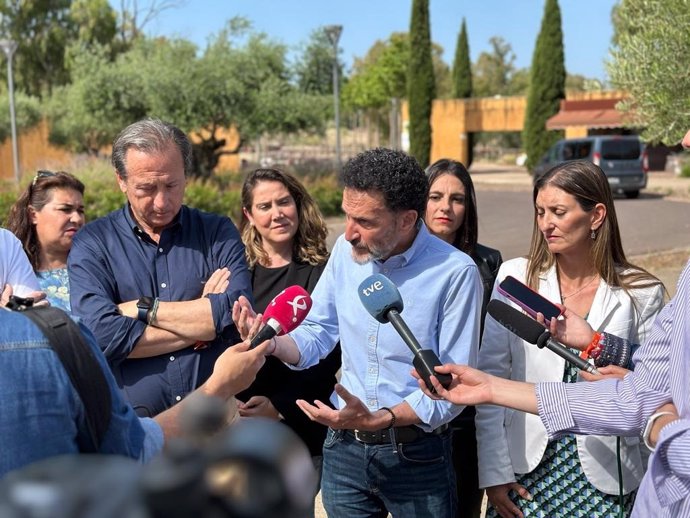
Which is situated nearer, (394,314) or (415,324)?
(394,314)

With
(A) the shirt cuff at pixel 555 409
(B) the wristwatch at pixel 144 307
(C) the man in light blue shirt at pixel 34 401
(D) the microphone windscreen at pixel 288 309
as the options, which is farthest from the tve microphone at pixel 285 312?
(C) the man in light blue shirt at pixel 34 401

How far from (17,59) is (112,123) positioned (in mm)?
23518

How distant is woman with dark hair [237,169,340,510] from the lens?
11.3 feet

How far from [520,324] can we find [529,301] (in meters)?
0.24

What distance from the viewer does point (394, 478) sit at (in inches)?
108

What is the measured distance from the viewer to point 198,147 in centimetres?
2380

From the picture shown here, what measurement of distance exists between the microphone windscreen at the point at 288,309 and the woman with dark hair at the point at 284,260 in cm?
87

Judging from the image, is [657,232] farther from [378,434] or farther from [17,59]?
[17,59]

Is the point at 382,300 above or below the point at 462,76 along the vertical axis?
below

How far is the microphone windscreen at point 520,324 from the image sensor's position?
2.34 metres

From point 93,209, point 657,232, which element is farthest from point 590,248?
point 657,232

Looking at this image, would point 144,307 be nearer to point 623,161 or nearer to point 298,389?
point 298,389

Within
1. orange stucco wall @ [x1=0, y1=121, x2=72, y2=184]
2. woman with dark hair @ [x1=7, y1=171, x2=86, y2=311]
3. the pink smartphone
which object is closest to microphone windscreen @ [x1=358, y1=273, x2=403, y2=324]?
the pink smartphone

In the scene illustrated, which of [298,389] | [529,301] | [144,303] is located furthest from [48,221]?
[529,301]
